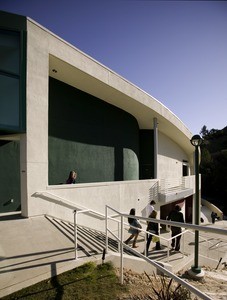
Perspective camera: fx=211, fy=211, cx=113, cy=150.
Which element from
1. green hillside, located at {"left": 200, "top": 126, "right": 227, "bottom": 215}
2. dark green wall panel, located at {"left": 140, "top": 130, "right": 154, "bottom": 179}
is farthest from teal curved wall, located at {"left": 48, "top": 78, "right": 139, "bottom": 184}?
green hillside, located at {"left": 200, "top": 126, "right": 227, "bottom": 215}

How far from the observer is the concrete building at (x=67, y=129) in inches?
287

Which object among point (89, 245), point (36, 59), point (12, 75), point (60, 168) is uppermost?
point (36, 59)

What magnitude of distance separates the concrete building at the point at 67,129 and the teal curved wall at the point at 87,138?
0.05 m

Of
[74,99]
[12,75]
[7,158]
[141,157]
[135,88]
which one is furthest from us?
[141,157]

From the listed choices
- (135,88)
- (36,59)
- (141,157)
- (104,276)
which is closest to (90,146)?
(135,88)

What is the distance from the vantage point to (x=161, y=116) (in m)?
15.9

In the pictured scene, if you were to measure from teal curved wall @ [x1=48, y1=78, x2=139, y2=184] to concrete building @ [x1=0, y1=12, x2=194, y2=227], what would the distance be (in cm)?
5

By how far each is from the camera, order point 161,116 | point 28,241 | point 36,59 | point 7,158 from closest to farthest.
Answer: point 28,241 → point 36,59 → point 7,158 → point 161,116

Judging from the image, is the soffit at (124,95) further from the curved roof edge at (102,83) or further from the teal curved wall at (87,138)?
the teal curved wall at (87,138)

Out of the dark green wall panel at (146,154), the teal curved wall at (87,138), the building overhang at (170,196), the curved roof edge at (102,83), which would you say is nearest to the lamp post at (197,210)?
the curved roof edge at (102,83)

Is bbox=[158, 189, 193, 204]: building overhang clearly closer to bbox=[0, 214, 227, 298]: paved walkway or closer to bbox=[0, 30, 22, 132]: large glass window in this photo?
bbox=[0, 214, 227, 298]: paved walkway

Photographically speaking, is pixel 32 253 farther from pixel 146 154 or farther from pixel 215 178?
pixel 215 178

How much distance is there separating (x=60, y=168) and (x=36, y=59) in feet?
16.8

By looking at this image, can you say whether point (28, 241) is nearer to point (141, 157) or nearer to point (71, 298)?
point (71, 298)
